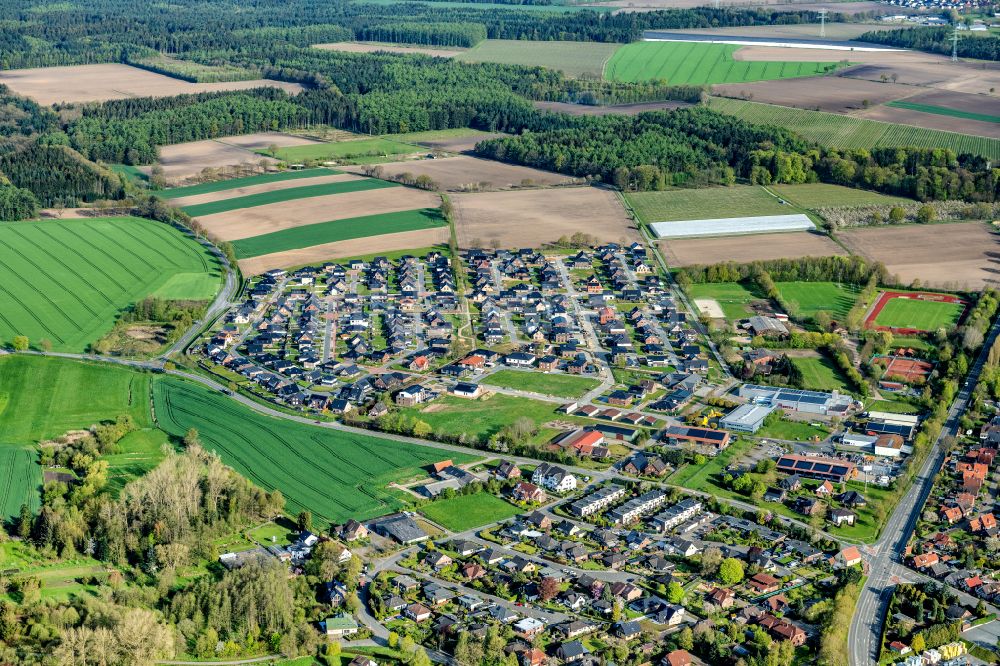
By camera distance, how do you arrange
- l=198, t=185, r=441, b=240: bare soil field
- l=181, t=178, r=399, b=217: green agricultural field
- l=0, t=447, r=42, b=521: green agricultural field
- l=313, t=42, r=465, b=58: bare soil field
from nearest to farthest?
l=0, t=447, r=42, b=521: green agricultural field → l=198, t=185, r=441, b=240: bare soil field → l=181, t=178, r=399, b=217: green agricultural field → l=313, t=42, r=465, b=58: bare soil field

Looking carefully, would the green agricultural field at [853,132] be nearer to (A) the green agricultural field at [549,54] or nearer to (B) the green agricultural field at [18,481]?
(A) the green agricultural field at [549,54]

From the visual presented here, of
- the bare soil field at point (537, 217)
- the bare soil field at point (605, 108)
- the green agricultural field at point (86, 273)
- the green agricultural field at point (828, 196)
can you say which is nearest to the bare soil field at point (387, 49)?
the bare soil field at point (605, 108)

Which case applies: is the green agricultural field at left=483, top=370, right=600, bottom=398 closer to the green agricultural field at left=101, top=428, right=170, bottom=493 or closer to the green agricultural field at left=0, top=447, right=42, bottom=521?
the green agricultural field at left=101, top=428, right=170, bottom=493

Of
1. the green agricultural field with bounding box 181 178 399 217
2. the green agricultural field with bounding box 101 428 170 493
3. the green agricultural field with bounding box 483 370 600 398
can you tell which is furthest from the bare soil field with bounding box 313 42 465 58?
the green agricultural field with bounding box 101 428 170 493

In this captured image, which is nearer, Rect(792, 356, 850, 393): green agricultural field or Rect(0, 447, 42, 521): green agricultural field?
Rect(0, 447, 42, 521): green agricultural field

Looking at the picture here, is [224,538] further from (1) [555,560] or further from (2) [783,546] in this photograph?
(2) [783,546]

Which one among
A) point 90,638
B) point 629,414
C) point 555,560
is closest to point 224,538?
point 90,638
